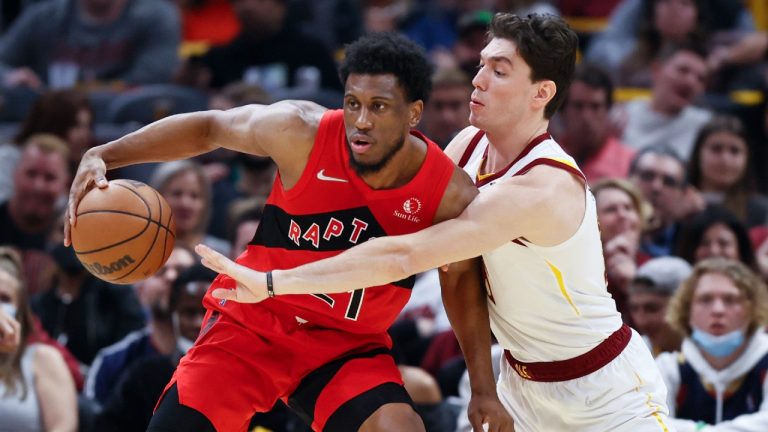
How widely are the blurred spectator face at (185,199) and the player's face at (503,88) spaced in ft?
12.6

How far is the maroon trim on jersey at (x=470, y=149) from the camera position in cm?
508

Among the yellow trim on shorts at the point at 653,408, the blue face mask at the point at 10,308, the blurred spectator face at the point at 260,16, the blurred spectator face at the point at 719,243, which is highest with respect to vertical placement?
the blurred spectator face at the point at 260,16

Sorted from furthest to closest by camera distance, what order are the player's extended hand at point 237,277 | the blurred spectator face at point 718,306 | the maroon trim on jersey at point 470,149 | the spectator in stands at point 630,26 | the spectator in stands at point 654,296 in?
1. the spectator in stands at point 630,26
2. the spectator in stands at point 654,296
3. the blurred spectator face at point 718,306
4. the maroon trim on jersey at point 470,149
5. the player's extended hand at point 237,277

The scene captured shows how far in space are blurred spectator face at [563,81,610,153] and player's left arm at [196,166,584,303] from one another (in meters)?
4.42

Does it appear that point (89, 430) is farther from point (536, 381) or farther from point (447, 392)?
point (536, 381)

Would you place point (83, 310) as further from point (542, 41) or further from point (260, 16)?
point (542, 41)

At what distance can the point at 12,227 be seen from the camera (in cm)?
859

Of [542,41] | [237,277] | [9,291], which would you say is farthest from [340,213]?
[9,291]

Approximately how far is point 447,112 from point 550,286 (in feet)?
14.3

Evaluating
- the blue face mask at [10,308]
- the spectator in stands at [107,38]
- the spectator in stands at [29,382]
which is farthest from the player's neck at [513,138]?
the spectator in stands at [107,38]

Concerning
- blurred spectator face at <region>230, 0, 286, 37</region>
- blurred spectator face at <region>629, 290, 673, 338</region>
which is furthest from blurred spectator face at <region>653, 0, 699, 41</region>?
blurred spectator face at <region>629, 290, 673, 338</region>

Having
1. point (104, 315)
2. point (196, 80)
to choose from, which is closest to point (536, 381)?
point (104, 315)

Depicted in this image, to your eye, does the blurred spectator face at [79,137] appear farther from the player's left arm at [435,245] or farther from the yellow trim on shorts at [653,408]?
the yellow trim on shorts at [653,408]

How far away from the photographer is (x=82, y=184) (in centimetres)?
474
